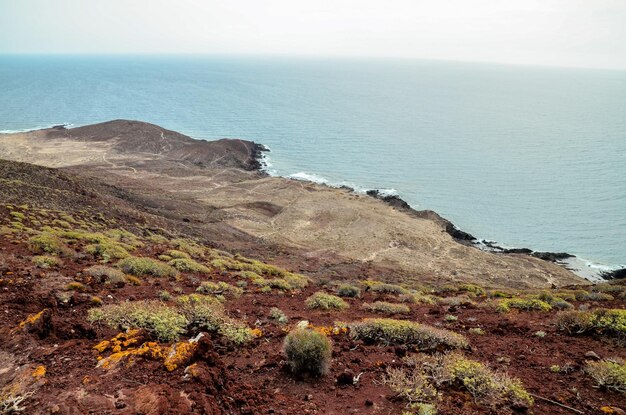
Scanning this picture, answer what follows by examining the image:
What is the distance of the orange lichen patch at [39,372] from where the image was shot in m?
6.48

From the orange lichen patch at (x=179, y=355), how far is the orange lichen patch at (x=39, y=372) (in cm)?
209

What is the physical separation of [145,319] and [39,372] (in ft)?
8.30

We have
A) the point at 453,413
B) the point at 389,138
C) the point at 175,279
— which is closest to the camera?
Answer: the point at 453,413

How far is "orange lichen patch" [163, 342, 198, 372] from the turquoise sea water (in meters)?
53.6

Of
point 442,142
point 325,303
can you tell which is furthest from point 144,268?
point 442,142

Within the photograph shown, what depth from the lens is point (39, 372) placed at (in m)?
6.57

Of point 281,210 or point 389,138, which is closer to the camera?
point 281,210

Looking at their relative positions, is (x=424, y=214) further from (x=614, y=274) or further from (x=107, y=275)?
(x=107, y=275)

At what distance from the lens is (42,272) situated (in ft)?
40.2

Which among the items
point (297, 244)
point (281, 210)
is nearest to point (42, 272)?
point (297, 244)

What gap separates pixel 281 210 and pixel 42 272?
41.6 m

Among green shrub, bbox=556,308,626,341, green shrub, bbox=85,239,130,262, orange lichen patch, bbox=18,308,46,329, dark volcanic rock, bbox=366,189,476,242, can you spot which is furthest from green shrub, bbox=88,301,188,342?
dark volcanic rock, bbox=366,189,476,242

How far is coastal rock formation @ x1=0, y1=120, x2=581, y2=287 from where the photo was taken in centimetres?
4024

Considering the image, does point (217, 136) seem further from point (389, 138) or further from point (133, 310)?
point (133, 310)
